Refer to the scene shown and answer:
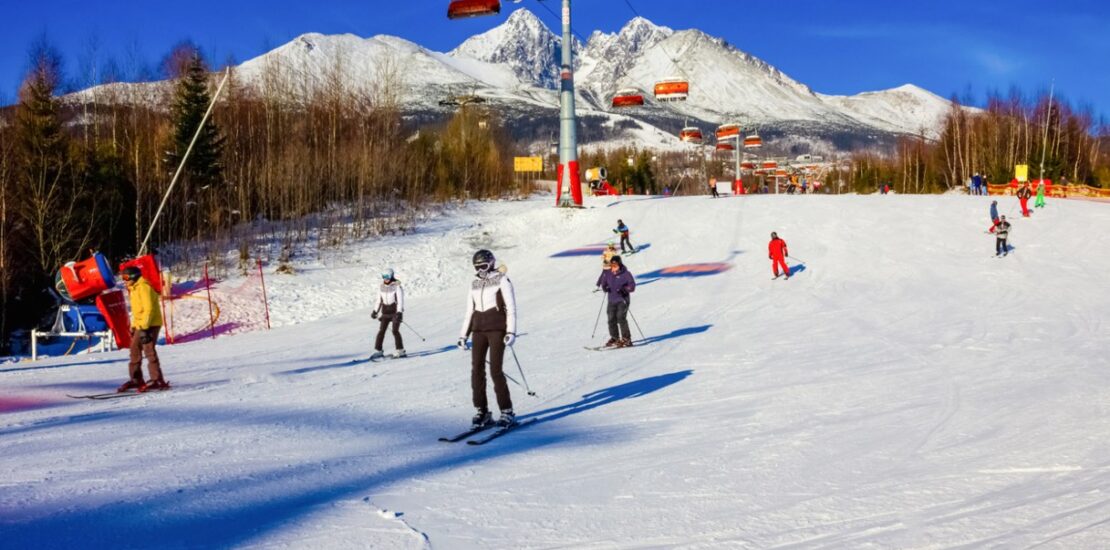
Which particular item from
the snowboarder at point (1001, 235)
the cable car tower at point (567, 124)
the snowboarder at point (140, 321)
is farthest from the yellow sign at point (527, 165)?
the snowboarder at point (140, 321)

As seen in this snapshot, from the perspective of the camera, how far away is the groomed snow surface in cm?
536

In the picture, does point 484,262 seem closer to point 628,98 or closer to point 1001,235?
point 1001,235

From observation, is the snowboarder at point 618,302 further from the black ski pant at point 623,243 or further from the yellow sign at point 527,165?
the yellow sign at point 527,165

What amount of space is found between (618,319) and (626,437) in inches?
285

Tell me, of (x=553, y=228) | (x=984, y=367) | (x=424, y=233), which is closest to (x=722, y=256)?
(x=553, y=228)

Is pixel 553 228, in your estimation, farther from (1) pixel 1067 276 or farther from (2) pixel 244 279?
(1) pixel 1067 276

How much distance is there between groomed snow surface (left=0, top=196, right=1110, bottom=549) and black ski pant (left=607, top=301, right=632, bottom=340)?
40cm

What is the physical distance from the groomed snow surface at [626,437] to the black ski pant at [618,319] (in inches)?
15.8

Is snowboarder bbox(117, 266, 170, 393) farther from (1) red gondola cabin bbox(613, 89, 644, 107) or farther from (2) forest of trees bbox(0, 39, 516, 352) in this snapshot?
(1) red gondola cabin bbox(613, 89, 644, 107)

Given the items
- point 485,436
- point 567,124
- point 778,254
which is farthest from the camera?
point 567,124

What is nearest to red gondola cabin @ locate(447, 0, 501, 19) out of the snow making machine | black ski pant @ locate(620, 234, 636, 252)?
black ski pant @ locate(620, 234, 636, 252)

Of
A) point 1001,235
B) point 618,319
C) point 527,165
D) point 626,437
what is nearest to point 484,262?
point 626,437

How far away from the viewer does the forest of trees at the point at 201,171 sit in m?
33.2

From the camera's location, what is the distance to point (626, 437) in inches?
320
